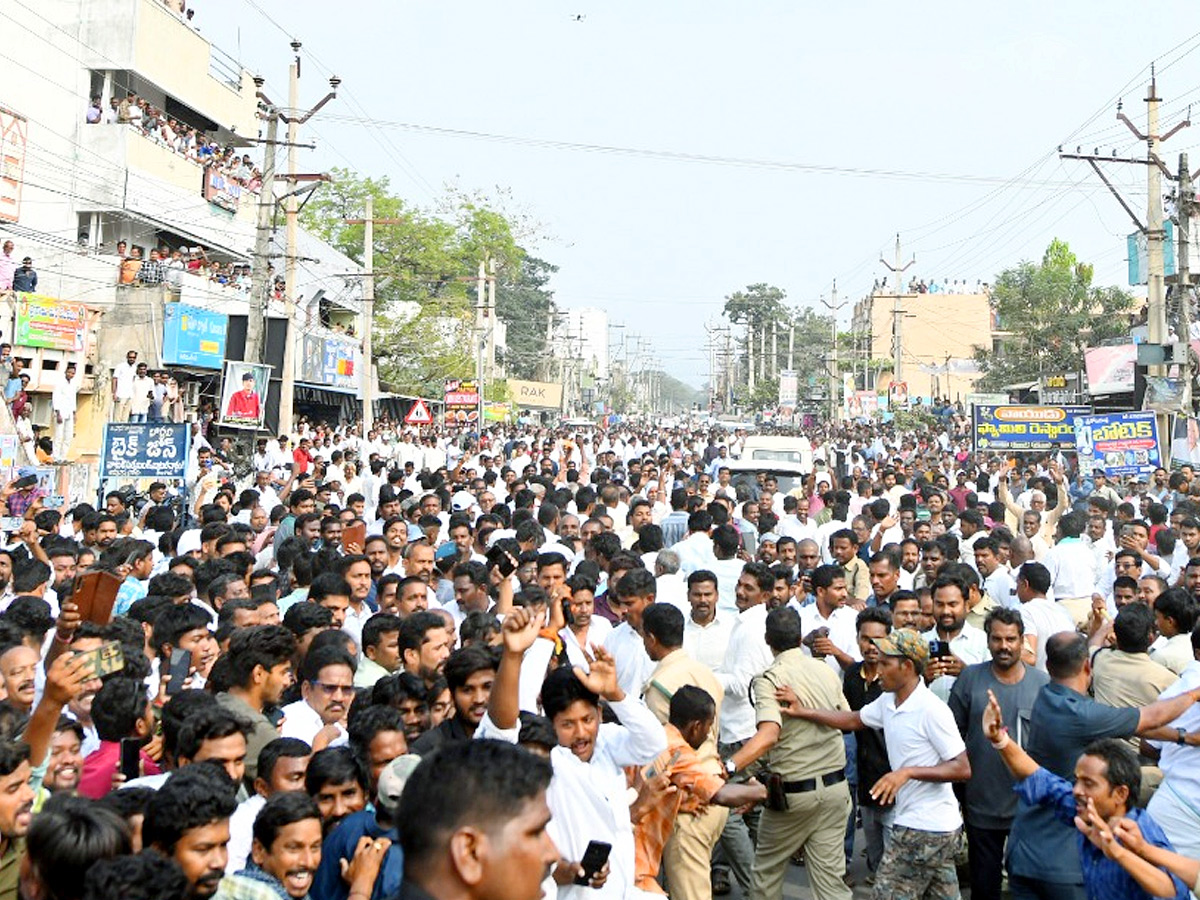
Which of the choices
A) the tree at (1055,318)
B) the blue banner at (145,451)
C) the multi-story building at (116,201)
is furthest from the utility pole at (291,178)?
the tree at (1055,318)

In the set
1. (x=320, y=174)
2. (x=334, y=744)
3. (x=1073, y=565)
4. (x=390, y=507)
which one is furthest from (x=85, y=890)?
(x=320, y=174)

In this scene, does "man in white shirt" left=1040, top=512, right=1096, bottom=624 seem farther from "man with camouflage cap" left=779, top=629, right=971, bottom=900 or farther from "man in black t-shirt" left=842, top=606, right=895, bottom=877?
"man with camouflage cap" left=779, top=629, right=971, bottom=900

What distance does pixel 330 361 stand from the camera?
3788 centimetres

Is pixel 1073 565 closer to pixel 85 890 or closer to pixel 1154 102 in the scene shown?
pixel 85 890

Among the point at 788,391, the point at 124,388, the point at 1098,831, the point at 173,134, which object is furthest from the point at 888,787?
the point at 788,391

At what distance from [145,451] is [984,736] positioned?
10.5m

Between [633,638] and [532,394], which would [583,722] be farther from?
[532,394]

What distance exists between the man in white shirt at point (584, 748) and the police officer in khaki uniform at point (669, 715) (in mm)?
807

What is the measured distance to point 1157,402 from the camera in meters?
21.9

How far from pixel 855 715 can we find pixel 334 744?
2.40m

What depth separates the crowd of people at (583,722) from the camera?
3943mm

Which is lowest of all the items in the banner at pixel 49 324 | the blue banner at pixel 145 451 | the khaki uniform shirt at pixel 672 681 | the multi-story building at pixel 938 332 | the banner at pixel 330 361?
the khaki uniform shirt at pixel 672 681

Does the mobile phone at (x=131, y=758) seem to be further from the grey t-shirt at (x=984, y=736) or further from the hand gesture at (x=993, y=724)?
the grey t-shirt at (x=984, y=736)

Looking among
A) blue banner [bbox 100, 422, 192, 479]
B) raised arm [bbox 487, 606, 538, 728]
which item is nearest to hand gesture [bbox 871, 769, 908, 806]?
raised arm [bbox 487, 606, 538, 728]
